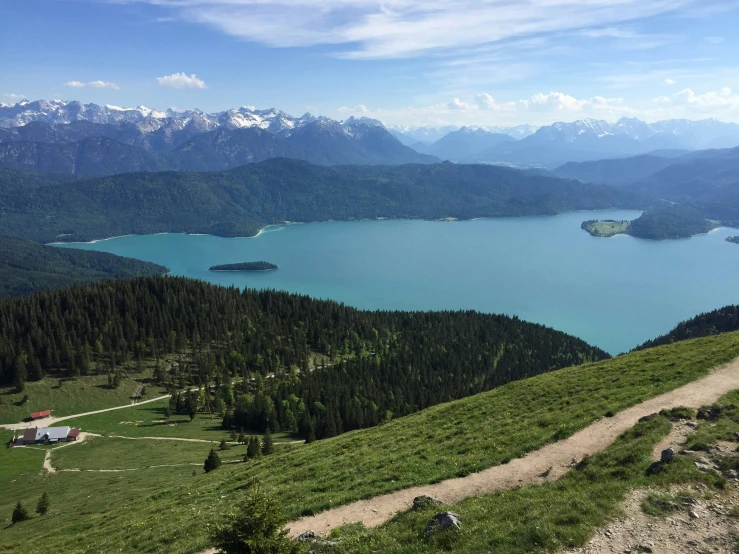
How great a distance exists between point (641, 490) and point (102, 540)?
97.8 ft

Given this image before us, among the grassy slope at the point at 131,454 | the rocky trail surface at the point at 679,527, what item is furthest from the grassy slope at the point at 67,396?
the rocky trail surface at the point at 679,527

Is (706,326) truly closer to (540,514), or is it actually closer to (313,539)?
(540,514)

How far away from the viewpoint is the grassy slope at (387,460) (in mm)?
27188

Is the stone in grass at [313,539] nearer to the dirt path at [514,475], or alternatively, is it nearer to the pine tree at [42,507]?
the dirt path at [514,475]

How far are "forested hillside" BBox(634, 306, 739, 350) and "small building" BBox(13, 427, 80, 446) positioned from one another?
139 metres

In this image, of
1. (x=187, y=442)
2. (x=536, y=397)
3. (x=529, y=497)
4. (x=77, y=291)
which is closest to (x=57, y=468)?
(x=187, y=442)

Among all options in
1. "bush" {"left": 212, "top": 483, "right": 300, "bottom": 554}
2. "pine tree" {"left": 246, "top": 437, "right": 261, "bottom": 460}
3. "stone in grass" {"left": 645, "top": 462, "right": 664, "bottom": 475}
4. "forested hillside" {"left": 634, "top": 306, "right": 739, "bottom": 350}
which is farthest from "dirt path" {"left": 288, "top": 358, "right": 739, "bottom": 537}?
"forested hillside" {"left": 634, "top": 306, "right": 739, "bottom": 350}

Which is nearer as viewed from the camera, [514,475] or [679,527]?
[679,527]

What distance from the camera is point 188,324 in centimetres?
14288

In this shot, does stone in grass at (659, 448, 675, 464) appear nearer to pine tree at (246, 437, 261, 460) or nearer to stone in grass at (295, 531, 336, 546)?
stone in grass at (295, 531, 336, 546)

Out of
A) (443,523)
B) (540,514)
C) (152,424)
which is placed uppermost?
(540,514)

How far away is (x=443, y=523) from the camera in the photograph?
60.5 ft

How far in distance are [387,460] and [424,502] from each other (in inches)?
390

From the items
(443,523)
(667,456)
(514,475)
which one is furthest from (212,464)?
(667,456)
